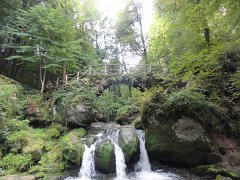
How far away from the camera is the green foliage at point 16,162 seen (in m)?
8.73

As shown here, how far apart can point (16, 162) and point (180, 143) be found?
22.5 feet

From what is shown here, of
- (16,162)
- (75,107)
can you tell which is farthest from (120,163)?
(75,107)

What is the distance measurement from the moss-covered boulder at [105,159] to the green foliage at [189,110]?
2303 millimetres

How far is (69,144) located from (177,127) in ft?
15.8

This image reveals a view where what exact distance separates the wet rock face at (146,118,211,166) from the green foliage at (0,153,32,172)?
5.34 meters

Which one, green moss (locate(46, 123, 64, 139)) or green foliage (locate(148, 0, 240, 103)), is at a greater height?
green foliage (locate(148, 0, 240, 103))

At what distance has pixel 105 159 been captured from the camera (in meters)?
9.36

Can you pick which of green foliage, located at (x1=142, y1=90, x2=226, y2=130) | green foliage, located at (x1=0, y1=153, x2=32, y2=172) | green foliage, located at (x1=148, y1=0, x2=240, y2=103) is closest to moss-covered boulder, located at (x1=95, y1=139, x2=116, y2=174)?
green foliage, located at (x1=142, y1=90, x2=226, y2=130)

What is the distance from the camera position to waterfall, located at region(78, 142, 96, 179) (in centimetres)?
915

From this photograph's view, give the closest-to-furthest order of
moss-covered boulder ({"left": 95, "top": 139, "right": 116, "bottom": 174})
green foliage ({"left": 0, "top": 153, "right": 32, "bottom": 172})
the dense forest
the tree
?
the dense forest → green foliage ({"left": 0, "top": 153, "right": 32, "bottom": 172}) → moss-covered boulder ({"left": 95, "top": 139, "right": 116, "bottom": 174}) → the tree

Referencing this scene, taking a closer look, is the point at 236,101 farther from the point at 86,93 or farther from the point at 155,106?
the point at 86,93

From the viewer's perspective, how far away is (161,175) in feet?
28.7

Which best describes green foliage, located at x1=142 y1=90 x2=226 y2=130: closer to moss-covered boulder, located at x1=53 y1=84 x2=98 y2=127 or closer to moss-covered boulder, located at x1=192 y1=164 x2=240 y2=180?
moss-covered boulder, located at x1=192 y1=164 x2=240 y2=180

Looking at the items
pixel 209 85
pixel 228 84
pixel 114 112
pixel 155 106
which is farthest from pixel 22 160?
pixel 114 112
